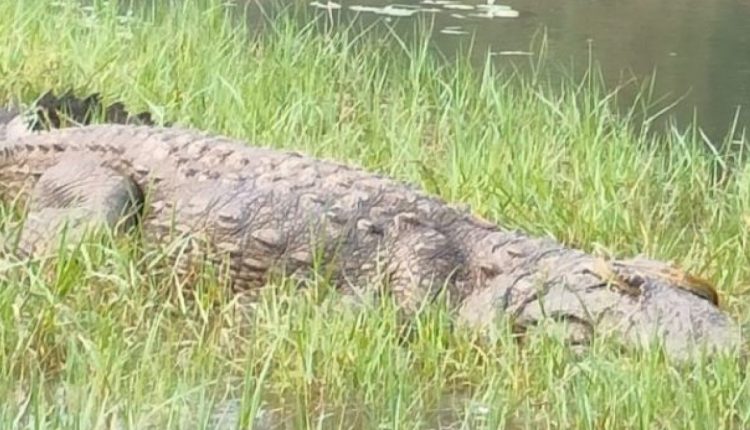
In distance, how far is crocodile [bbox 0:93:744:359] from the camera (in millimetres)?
3467

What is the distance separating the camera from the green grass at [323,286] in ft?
9.62

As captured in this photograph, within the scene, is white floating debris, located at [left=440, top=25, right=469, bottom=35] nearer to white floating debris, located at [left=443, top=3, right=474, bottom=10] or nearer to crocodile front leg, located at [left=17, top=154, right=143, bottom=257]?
white floating debris, located at [left=443, top=3, right=474, bottom=10]

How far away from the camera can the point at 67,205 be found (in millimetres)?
3906

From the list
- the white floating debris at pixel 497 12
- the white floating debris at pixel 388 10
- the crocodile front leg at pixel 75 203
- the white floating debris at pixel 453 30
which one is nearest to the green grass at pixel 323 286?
the crocodile front leg at pixel 75 203

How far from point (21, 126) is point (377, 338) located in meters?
1.64

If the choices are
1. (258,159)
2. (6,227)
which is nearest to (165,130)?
(258,159)

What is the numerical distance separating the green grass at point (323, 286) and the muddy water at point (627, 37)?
0.93 metres

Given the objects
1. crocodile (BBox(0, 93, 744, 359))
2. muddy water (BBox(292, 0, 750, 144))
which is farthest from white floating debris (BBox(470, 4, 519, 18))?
crocodile (BBox(0, 93, 744, 359))

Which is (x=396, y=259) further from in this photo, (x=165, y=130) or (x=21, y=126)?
(x=21, y=126)

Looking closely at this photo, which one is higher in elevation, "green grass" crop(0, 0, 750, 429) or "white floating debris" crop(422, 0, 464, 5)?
"green grass" crop(0, 0, 750, 429)

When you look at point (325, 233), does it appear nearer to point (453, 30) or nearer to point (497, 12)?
point (453, 30)

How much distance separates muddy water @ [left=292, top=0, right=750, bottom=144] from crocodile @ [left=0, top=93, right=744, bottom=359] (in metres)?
2.78

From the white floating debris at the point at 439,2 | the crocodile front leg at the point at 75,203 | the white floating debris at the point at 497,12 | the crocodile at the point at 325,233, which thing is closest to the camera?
the crocodile at the point at 325,233

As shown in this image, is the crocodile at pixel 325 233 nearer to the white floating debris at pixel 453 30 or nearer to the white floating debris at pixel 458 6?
the white floating debris at pixel 453 30
